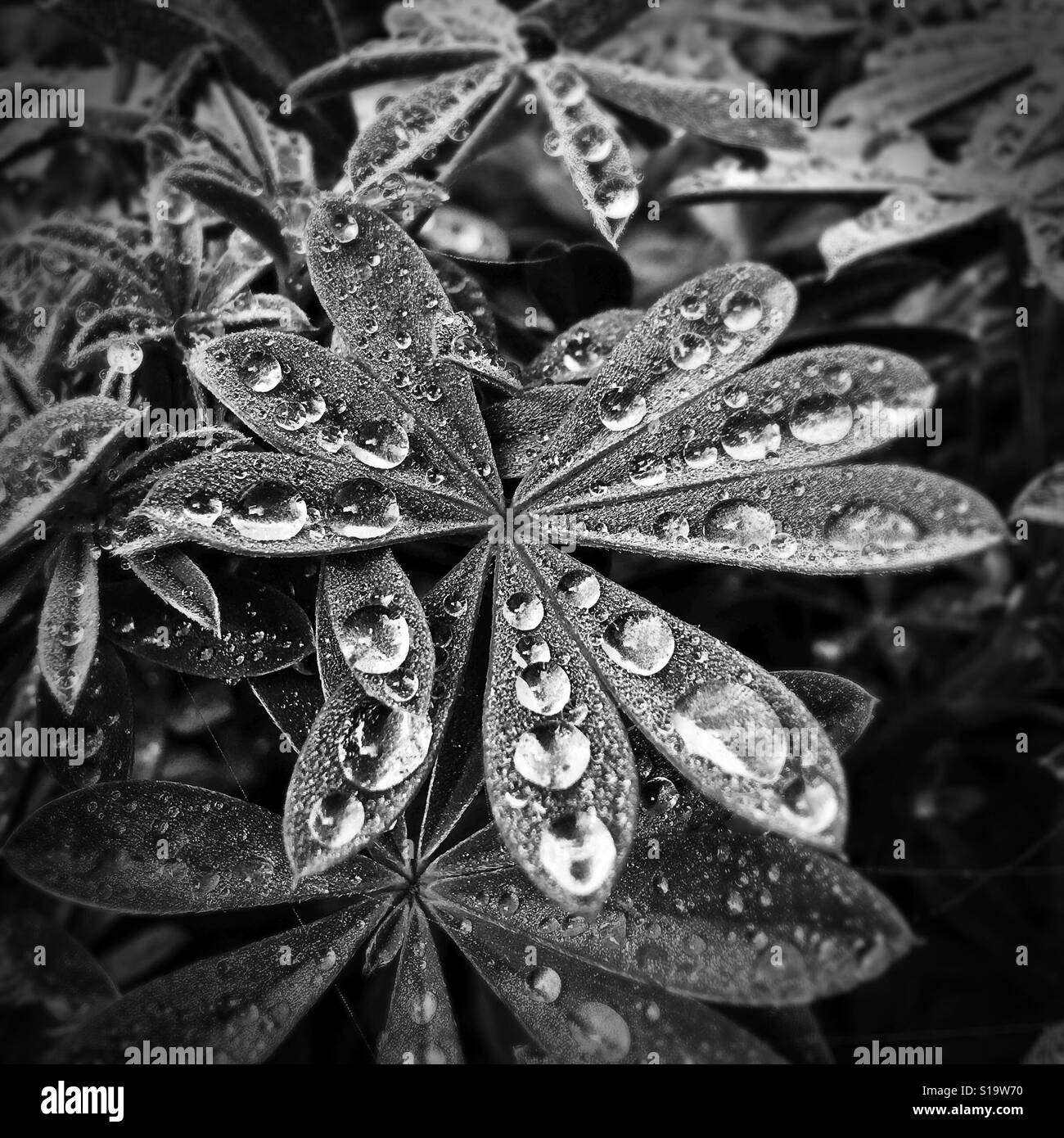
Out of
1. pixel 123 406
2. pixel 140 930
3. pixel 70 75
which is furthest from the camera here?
pixel 70 75

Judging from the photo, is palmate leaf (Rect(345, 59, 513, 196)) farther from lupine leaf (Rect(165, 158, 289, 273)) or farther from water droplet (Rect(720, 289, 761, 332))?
water droplet (Rect(720, 289, 761, 332))

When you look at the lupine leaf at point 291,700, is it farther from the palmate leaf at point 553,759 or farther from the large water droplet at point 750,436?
the large water droplet at point 750,436

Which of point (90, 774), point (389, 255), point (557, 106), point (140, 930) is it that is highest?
point (557, 106)

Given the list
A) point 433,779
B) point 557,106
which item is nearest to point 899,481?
point 433,779

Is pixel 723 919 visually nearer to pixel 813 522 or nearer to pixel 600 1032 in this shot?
pixel 600 1032

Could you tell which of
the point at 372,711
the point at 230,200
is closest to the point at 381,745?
the point at 372,711

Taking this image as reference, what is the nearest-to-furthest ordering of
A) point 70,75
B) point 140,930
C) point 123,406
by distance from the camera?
1. point 123,406
2. point 140,930
3. point 70,75

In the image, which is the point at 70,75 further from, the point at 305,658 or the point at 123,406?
the point at 305,658
